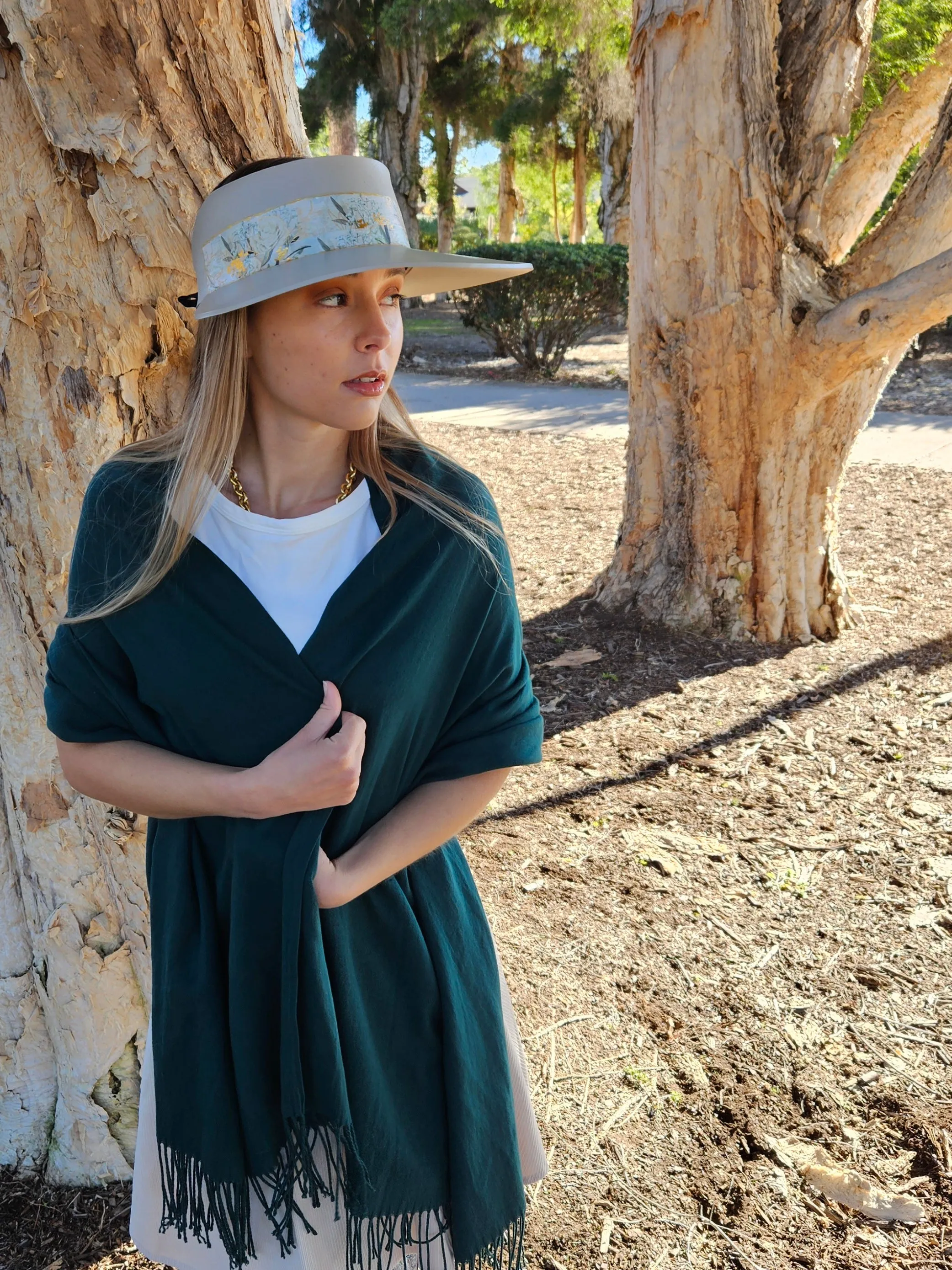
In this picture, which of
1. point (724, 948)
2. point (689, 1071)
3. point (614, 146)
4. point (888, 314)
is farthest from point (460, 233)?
point (689, 1071)

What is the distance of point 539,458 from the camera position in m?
9.28

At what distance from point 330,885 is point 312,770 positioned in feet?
0.55

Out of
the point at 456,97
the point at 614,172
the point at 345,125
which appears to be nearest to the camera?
the point at 614,172

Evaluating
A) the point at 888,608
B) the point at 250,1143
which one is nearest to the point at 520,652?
the point at 250,1143

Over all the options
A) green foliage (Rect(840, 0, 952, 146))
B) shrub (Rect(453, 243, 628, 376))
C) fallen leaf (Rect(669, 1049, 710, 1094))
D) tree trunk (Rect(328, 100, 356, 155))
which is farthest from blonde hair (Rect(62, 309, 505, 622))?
tree trunk (Rect(328, 100, 356, 155))

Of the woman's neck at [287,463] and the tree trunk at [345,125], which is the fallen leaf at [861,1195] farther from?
the tree trunk at [345,125]

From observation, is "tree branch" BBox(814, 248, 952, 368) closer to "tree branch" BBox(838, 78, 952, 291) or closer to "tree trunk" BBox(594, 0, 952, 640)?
"tree trunk" BBox(594, 0, 952, 640)

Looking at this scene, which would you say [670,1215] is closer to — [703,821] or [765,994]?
[765,994]

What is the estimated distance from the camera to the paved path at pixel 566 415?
29.5 ft

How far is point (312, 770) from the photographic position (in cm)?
130

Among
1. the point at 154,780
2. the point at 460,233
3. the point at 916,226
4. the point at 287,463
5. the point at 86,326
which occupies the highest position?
the point at 460,233

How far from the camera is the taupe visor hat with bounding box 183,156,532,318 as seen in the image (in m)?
1.37

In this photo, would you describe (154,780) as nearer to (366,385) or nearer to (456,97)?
(366,385)

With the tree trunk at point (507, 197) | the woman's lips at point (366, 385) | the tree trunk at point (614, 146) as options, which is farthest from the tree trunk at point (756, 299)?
the tree trunk at point (507, 197)
